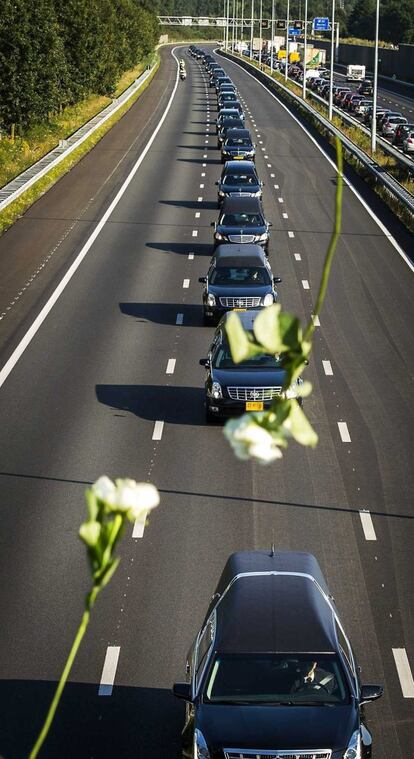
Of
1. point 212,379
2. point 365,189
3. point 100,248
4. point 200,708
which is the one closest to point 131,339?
point 212,379

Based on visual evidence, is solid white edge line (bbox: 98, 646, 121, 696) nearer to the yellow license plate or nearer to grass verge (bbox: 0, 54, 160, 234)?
the yellow license plate

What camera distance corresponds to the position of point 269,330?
10.6ft

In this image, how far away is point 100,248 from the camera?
122ft

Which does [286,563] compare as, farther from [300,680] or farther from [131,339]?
[131,339]

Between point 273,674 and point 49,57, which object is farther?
point 49,57

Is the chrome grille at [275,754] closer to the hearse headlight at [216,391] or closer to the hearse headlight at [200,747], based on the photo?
the hearse headlight at [200,747]

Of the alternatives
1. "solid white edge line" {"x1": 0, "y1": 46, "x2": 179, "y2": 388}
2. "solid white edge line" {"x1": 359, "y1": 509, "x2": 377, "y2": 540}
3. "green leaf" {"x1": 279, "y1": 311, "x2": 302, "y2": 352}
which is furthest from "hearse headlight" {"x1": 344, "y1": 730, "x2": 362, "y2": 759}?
"solid white edge line" {"x1": 0, "y1": 46, "x2": 179, "y2": 388}

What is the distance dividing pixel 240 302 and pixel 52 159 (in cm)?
2391

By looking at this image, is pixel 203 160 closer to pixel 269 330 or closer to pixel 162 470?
pixel 162 470

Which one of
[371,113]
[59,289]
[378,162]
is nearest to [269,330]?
[59,289]

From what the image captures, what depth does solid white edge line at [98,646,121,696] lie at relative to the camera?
12.4 m

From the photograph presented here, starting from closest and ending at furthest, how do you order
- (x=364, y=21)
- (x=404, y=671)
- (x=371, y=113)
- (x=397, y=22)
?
(x=404, y=671) → (x=371, y=113) → (x=397, y=22) → (x=364, y=21)

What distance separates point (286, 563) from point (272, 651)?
1484mm

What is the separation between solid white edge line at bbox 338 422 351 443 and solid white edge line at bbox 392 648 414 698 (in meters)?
7.28
